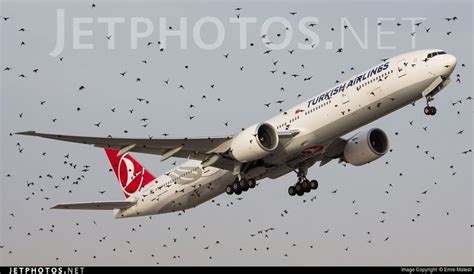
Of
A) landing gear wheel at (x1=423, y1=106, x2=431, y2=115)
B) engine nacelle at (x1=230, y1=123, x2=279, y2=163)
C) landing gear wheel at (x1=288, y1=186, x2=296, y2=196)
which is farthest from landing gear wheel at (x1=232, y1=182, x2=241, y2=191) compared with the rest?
landing gear wheel at (x1=423, y1=106, x2=431, y2=115)

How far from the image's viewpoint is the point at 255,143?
48844mm

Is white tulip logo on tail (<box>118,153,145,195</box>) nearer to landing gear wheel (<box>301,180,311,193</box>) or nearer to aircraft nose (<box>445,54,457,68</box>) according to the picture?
landing gear wheel (<box>301,180,311,193</box>)

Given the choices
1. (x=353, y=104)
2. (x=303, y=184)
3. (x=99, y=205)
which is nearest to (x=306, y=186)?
(x=303, y=184)

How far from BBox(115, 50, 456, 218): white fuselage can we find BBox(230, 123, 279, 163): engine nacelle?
3.05 feet

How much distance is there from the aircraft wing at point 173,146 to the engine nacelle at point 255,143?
1472 mm

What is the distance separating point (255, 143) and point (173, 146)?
4.23 m

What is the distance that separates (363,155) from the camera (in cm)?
5366

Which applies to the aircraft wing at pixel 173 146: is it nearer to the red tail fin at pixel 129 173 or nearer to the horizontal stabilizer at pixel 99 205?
the horizontal stabilizer at pixel 99 205

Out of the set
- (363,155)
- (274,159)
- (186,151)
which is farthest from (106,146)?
(363,155)

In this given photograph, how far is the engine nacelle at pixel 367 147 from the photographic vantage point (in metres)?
53.5

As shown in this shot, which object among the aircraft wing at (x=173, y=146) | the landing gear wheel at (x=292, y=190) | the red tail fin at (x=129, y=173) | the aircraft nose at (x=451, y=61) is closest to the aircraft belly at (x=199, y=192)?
the aircraft wing at (x=173, y=146)

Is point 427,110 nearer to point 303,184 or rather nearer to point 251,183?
point 251,183

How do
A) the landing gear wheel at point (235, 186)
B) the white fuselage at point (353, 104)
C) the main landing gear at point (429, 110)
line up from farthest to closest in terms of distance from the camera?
1. the landing gear wheel at point (235, 186)
2. the white fuselage at point (353, 104)
3. the main landing gear at point (429, 110)

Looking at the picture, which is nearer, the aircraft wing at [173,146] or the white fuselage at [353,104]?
the white fuselage at [353,104]
